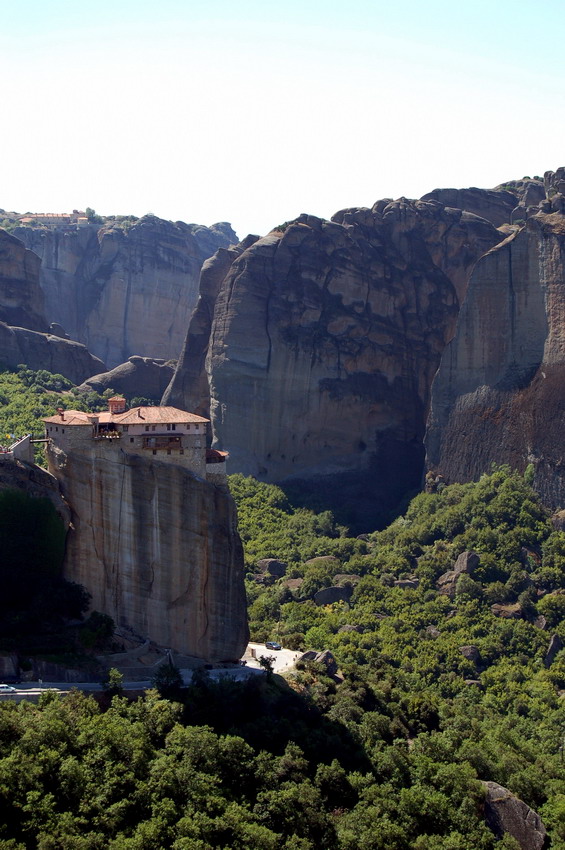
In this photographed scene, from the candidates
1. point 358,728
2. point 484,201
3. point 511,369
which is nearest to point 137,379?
point 484,201

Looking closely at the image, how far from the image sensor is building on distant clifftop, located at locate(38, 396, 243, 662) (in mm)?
49812

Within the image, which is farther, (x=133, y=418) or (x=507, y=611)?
(x=507, y=611)

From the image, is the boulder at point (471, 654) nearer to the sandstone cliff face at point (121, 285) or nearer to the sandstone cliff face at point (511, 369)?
the sandstone cliff face at point (511, 369)

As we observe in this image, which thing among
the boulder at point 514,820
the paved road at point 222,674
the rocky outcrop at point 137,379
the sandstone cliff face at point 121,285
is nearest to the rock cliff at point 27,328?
the rocky outcrop at point 137,379

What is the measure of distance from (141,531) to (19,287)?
62875 mm

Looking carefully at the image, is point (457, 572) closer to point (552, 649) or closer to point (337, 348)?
point (552, 649)

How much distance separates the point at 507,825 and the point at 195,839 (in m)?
12.9

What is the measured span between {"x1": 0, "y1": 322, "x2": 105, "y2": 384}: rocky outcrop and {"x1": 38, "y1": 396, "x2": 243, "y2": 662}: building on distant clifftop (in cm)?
5203

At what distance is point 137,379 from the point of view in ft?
349

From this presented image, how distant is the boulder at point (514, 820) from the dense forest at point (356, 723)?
0.61 meters

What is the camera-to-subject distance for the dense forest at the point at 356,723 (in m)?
40.6

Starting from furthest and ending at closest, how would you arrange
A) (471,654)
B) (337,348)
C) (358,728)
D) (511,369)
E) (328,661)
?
1. (337,348)
2. (511,369)
3. (471,654)
4. (328,661)
5. (358,728)

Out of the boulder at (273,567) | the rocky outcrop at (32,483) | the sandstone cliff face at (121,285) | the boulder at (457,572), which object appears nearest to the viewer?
the rocky outcrop at (32,483)

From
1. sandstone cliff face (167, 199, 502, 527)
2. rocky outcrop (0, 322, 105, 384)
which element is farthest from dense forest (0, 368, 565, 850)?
rocky outcrop (0, 322, 105, 384)
